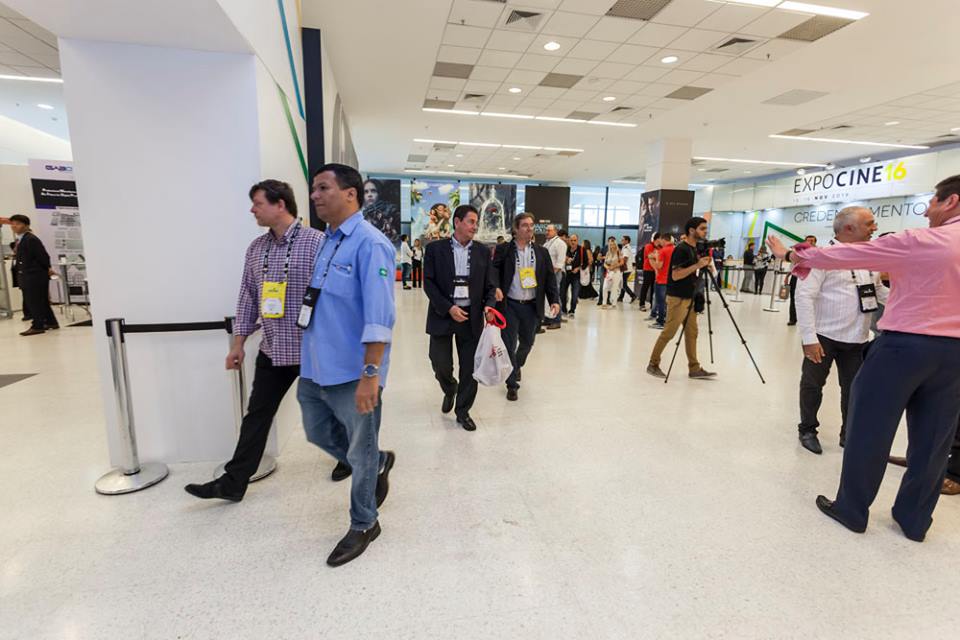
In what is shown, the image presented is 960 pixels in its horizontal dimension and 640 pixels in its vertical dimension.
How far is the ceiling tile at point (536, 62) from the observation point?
239 inches

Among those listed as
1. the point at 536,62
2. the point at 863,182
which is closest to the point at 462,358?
the point at 536,62

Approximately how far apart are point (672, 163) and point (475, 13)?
24.5 ft

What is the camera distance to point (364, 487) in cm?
192

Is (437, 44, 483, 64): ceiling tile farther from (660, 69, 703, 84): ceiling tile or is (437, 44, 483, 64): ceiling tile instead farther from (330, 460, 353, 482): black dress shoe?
(330, 460, 353, 482): black dress shoe

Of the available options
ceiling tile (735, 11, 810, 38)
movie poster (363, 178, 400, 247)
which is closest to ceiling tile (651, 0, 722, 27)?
ceiling tile (735, 11, 810, 38)

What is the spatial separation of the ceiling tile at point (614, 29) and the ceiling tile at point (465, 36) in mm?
1235

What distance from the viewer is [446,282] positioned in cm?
327

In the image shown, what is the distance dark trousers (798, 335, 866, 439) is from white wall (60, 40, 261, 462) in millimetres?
3608

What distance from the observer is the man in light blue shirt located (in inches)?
66.7

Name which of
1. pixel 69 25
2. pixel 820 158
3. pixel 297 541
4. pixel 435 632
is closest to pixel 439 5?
pixel 69 25

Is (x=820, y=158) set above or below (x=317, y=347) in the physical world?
above

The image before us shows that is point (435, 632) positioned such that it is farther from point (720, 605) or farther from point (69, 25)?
point (69, 25)

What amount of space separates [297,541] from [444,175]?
17173mm

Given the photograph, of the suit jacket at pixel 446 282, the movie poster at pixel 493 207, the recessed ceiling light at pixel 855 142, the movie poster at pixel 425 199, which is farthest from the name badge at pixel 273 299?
the movie poster at pixel 425 199
